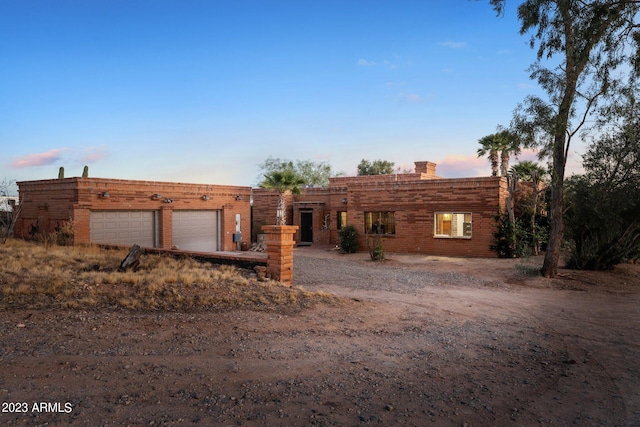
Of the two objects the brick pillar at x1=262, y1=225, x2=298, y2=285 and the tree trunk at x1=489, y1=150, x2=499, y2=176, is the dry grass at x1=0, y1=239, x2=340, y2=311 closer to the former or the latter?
the brick pillar at x1=262, y1=225, x2=298, y2=285

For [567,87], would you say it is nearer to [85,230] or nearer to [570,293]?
[570,293]

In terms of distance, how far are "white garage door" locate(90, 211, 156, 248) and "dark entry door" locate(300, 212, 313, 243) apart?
450 inches

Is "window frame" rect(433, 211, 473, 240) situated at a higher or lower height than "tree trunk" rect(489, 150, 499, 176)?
lower

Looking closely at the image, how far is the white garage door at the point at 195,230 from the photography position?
22.8m

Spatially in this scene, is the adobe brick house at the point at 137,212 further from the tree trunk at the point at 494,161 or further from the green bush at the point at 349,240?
the tree trunk at the point at 494,161

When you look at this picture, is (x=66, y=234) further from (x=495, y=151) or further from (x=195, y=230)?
(x=495, y=151)

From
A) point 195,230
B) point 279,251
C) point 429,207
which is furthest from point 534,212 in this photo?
point 195,230

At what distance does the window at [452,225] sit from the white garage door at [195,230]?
11.5m

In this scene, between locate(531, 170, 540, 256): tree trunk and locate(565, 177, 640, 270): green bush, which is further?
locate(531, 170, 540, 256): tree trunk

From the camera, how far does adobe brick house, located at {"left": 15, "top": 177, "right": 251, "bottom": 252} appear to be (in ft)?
61.3

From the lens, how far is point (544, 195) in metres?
22.4

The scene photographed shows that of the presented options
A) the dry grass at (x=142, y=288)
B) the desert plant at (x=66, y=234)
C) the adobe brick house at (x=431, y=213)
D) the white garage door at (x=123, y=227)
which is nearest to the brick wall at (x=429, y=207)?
the adobe brick house at (x=431, y=213)

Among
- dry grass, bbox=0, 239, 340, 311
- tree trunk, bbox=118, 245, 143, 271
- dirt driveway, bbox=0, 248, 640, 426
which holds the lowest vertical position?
dirt driveway, bbox=0, 248, 640, 426

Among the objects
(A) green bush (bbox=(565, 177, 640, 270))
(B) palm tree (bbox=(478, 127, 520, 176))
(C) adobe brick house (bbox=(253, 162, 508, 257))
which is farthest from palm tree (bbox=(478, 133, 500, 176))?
(A) green bush (bbox=(565, 177, 640, 270))
